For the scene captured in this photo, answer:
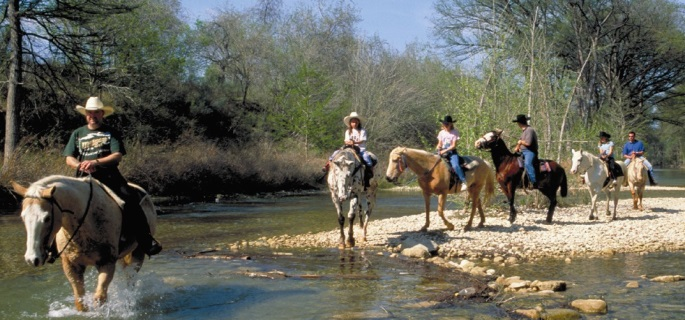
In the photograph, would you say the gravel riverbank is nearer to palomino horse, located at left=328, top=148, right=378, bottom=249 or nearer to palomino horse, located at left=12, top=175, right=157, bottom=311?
palomino horse, located at left=328, top=148, right=378, bottom=249

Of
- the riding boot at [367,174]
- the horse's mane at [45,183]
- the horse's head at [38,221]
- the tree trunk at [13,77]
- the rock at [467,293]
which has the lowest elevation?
the rock at [467,293]

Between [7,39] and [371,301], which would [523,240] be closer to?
[371,301]

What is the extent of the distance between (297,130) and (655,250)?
32036 millimetres

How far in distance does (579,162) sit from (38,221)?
44.8 ft

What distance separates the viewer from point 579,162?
16328 millimetres

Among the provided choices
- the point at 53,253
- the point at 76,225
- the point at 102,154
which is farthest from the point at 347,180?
the point at 53,253

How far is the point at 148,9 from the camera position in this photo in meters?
39.1

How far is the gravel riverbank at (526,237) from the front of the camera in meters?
12.1

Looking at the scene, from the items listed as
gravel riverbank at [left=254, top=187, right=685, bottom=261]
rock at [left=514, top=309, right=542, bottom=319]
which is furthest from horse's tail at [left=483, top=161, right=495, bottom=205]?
rock at [left=514, top=309, right=542, bottom=319]

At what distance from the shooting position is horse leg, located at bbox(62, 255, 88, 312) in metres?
6.75

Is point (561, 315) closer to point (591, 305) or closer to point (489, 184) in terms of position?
point (591, 305)

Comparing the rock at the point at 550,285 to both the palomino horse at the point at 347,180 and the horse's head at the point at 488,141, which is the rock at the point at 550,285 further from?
the horse's head at the point at 488,141

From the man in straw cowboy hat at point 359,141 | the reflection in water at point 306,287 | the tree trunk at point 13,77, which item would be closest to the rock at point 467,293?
the reflection in water at point 306,287

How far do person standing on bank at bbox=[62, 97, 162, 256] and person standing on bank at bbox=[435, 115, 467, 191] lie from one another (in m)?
7.92
